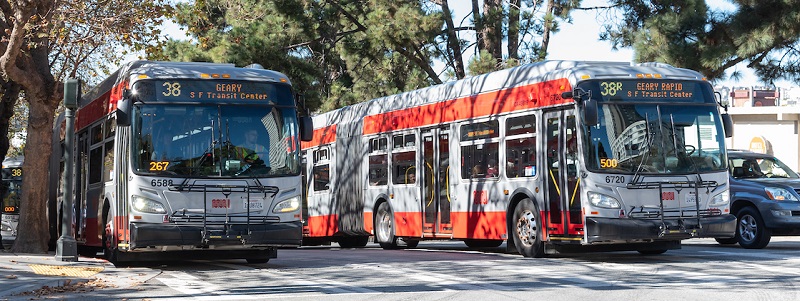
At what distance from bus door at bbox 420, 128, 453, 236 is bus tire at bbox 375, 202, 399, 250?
5.05ft

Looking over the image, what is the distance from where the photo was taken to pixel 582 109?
53.5 feet

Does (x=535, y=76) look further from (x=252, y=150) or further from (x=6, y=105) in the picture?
(x=6, y=105)

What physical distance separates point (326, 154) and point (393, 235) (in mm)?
3694

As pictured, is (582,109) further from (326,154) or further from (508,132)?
(326,154)

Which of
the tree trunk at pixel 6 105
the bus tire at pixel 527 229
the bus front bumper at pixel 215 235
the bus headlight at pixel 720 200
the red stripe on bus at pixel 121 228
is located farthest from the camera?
the tree trunk at pixel 6 105

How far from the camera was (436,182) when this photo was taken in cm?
2088

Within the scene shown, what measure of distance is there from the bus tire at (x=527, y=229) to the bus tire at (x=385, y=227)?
4.76m

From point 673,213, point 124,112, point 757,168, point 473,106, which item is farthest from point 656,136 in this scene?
point 124,112

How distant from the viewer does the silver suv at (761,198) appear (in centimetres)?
1994

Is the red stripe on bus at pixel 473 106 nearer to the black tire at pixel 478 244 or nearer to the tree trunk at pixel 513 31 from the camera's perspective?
the black tire at pixel 478 244

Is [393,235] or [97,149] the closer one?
[97,149]

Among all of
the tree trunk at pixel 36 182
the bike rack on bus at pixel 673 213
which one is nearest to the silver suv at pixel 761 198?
the bike rack on bus at pixel 673 213

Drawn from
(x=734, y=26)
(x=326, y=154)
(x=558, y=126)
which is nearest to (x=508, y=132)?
(x=558, y=126)

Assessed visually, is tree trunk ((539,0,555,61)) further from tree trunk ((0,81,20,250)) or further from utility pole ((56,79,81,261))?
utility pole ((56,79,81,261))
